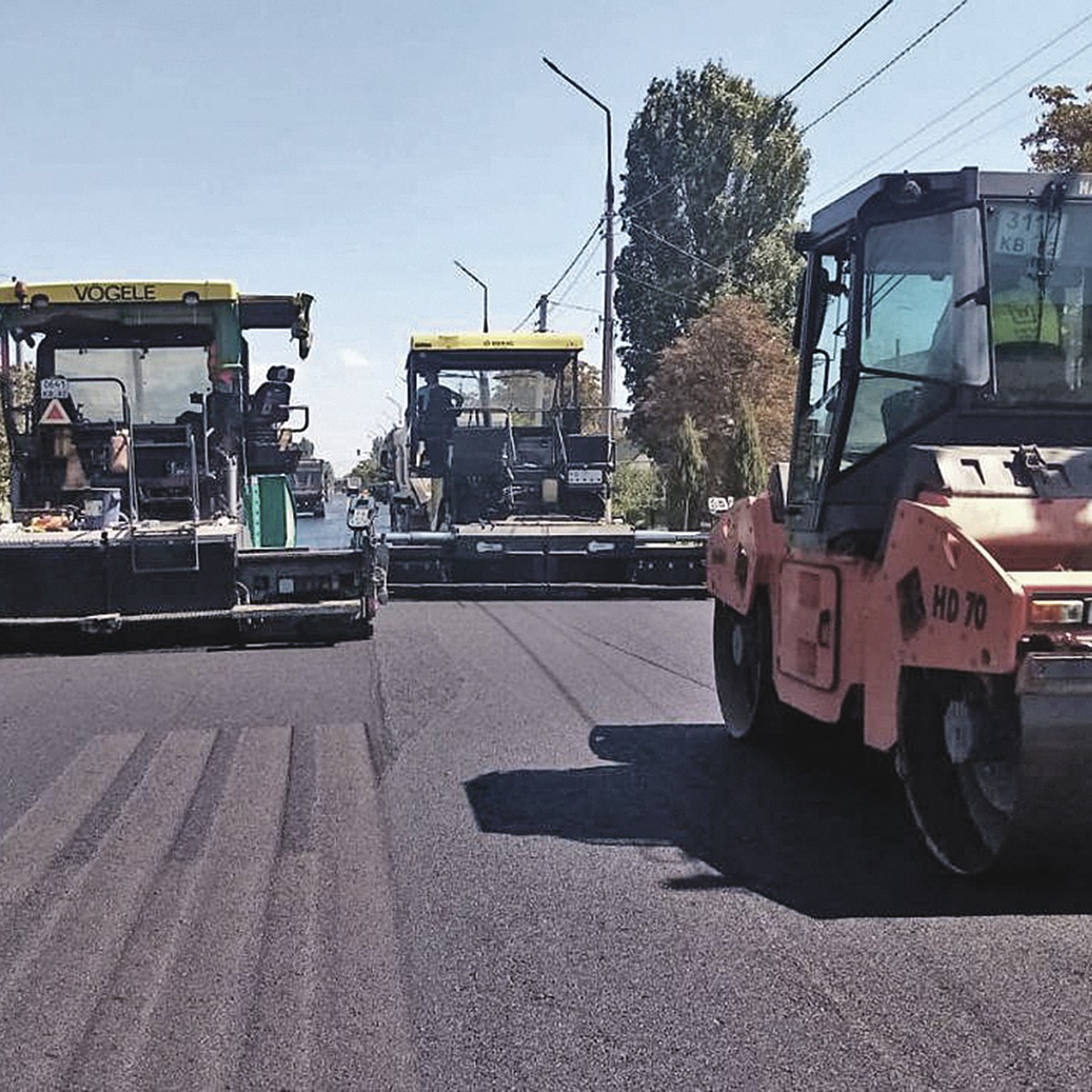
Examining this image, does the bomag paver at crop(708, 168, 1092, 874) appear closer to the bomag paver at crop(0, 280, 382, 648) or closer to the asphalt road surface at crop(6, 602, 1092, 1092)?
the asphalt road surface at crop(6, 602, 1092, 1092)

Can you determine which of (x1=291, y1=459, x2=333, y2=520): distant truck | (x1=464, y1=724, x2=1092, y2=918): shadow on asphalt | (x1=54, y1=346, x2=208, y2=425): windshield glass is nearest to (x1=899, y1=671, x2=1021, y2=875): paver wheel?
(x1=464, y1=724, x2=1092, y2=918): shadow on asphalt

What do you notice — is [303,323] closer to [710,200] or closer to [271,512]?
[271,512]

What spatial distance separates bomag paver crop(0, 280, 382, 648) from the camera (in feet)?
35.1

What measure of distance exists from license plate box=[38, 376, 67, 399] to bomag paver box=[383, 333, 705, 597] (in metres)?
4.61

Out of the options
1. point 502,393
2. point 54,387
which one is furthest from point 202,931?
point 502,393

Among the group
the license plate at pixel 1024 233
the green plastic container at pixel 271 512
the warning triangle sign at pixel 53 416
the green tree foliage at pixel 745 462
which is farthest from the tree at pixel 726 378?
the license plate at pixel 1024 233

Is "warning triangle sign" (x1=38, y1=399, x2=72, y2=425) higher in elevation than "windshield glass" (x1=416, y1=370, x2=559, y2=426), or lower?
lower

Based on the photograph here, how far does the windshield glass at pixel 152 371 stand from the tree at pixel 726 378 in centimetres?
1962

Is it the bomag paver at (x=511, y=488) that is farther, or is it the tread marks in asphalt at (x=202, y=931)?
the bomag paver at (x=511, y=488)

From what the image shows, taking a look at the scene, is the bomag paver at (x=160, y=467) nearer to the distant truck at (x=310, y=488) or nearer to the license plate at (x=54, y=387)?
the license plate at (x=54, y=387)

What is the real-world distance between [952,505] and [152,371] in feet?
27.9

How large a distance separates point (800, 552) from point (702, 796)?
1.16 meters

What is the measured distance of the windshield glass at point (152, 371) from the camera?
11.9 metres

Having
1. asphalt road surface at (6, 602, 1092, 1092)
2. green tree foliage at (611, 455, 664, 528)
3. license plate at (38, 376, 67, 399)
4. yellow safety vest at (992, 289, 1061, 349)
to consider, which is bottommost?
asphalt road surface at (6, 602, 1092, 1092)
